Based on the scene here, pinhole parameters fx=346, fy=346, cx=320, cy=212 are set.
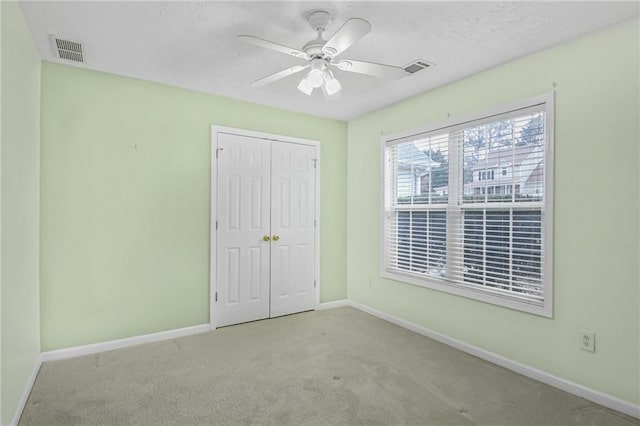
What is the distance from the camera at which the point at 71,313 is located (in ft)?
9.78

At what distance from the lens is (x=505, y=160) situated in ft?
9.41

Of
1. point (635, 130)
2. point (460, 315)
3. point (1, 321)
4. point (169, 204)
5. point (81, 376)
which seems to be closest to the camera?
point (1, 321)

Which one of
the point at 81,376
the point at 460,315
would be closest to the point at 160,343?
the point at 81,376

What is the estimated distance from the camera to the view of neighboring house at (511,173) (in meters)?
2.68

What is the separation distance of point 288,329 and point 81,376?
1824 mm

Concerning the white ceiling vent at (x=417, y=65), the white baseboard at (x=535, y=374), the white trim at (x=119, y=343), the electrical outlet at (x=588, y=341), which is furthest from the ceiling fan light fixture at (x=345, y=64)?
the white trim at (x=119, y=343)

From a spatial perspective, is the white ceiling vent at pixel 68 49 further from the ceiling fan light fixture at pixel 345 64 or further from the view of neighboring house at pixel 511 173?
the view of neighboring house at pixel 511 173

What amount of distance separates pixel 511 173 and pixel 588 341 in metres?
1.32

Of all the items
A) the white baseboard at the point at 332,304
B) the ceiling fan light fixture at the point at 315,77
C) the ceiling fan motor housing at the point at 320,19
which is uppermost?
the ceiling fan motor housing at the point at 320,19

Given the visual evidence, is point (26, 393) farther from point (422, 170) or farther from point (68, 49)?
point (422, 170)

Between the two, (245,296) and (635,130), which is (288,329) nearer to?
(245,296)

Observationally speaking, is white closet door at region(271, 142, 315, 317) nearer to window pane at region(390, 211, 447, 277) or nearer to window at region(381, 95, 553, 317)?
window at region(381, 95, 553, 317)

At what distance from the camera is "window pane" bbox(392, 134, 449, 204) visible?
344cm

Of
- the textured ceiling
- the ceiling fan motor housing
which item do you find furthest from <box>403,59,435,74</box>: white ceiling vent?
the ceiling fan motor housing
